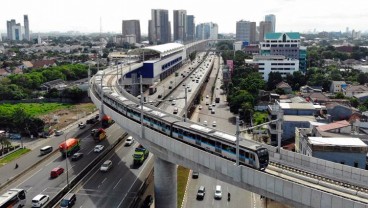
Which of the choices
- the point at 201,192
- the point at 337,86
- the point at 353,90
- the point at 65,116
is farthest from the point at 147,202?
the point at 337,86

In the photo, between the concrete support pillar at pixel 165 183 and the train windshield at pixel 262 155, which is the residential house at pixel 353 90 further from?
the train windshield at pixel 262 155

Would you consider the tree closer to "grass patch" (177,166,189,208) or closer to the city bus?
"grass patch" (177,166,189,208)

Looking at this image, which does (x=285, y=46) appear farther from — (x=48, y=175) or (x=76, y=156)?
(x=48, y=175)

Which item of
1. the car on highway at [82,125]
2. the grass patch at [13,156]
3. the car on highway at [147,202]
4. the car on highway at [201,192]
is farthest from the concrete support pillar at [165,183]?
the car on highway at [82,125]

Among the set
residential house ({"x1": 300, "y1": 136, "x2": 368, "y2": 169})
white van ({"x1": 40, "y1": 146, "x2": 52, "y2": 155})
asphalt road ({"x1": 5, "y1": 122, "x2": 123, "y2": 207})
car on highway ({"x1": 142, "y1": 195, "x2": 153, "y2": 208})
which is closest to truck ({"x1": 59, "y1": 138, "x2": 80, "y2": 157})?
asphalt road ({"x1": 5, "y1": 122, "x2": 123, "y2": 207})

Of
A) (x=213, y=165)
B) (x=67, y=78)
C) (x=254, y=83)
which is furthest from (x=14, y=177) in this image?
(x=67, y=78)

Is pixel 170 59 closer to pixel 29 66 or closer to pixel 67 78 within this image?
pixel 67 78
